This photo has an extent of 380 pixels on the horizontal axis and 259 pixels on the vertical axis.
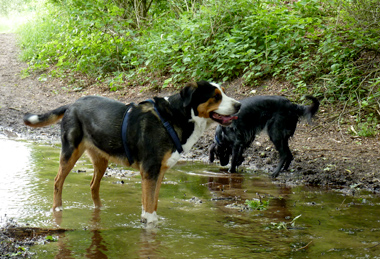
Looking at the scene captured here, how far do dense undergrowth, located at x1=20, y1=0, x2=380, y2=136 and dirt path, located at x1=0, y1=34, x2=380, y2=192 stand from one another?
0.43 m

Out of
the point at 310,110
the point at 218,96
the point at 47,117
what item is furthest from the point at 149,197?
the point at 310,110

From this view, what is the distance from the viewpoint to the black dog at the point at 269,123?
7.80 metres

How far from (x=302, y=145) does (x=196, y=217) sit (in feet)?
13.7

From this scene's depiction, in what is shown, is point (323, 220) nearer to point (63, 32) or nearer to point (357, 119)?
point (357, 119)

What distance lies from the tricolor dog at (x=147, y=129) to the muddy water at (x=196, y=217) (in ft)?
1.38

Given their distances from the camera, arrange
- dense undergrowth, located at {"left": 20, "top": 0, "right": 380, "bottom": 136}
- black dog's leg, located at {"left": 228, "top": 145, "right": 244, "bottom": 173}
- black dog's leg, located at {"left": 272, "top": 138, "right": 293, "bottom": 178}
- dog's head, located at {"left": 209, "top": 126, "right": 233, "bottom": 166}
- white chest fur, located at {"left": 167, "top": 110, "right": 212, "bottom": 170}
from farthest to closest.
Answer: dense undergrowth, located at {"left": 20, "top": 0, "right": 380, "bottom": 136} → dog's head, located at {"left": 209, "top": 126, "right": 233, "bottom": 166} → black dog's leg, located at {"left": 228, "top": 145, "right": 244, "bottom": 173} → black dog's leg, located at {"left": 272, "top": 138, "right": 293, "bottom": 178} → white chest fur, located at {"left": 167, "top": 110, "right": 212, "bottom": 170}

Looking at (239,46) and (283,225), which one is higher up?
(239,46)

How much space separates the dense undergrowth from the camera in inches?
384

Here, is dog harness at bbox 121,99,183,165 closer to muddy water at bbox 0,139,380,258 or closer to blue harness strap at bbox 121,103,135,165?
blue harness strap at bbox 121,103,135,165

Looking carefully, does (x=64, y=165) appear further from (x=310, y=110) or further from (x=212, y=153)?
(x=310, y=110)

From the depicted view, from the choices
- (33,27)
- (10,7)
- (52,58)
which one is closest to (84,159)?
(52,58)

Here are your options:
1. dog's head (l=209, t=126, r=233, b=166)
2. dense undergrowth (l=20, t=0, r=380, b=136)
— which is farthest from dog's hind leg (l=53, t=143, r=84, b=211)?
dense undergrowth (l=20, t=0, r=380, b=136)

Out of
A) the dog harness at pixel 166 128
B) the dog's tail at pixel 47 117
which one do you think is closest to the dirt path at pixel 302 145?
the dog harness at pixel 166 128

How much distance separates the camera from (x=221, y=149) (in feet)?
27.9
